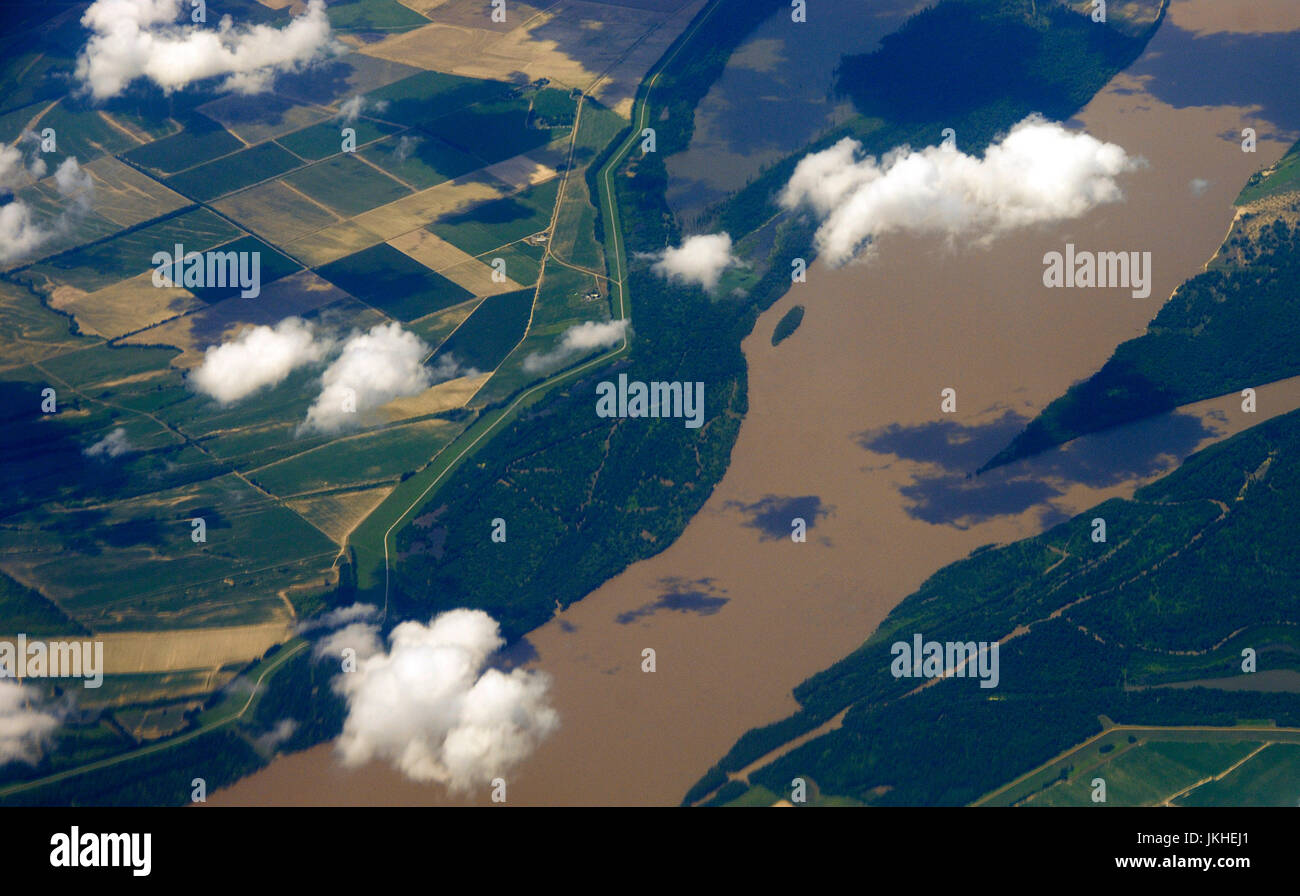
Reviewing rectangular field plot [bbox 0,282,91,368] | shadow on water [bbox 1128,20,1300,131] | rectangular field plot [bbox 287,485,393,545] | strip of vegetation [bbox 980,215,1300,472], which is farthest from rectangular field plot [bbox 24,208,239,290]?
shadow on water [bbox 1128,20,1300,131]

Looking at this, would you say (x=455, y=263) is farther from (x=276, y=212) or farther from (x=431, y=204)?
(x=276, y=212)

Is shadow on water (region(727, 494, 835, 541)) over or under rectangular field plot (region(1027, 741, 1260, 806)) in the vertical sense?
over

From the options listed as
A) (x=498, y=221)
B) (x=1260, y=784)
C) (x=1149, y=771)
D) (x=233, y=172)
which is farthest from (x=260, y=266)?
(x=1260, y=784)

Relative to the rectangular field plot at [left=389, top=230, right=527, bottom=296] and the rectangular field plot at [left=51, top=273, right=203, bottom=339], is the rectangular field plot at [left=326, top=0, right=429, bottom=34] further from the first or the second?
the rectangular field plot at [left=51, top=273, right=203, bottom=339]

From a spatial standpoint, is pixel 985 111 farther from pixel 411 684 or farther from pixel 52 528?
pixel 52 528

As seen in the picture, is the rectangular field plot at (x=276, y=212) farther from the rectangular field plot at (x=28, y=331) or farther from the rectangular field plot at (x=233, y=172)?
the rectangular field plot at (x=28, y=331)

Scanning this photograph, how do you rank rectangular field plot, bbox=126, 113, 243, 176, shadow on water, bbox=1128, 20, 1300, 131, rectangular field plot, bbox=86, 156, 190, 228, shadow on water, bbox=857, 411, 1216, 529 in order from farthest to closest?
rectangular field plot, bbox=126, 113, 243, 176 → shadow on water, bbox=1128, 20, 1300, 131 → rectangular field plot, bbox=86, 156, 190, 228 → shadow on water, bbox=857, 411, 1216, 529

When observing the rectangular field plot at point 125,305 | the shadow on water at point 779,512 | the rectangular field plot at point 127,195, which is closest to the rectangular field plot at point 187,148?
the rectangular field plot at point 127,195
